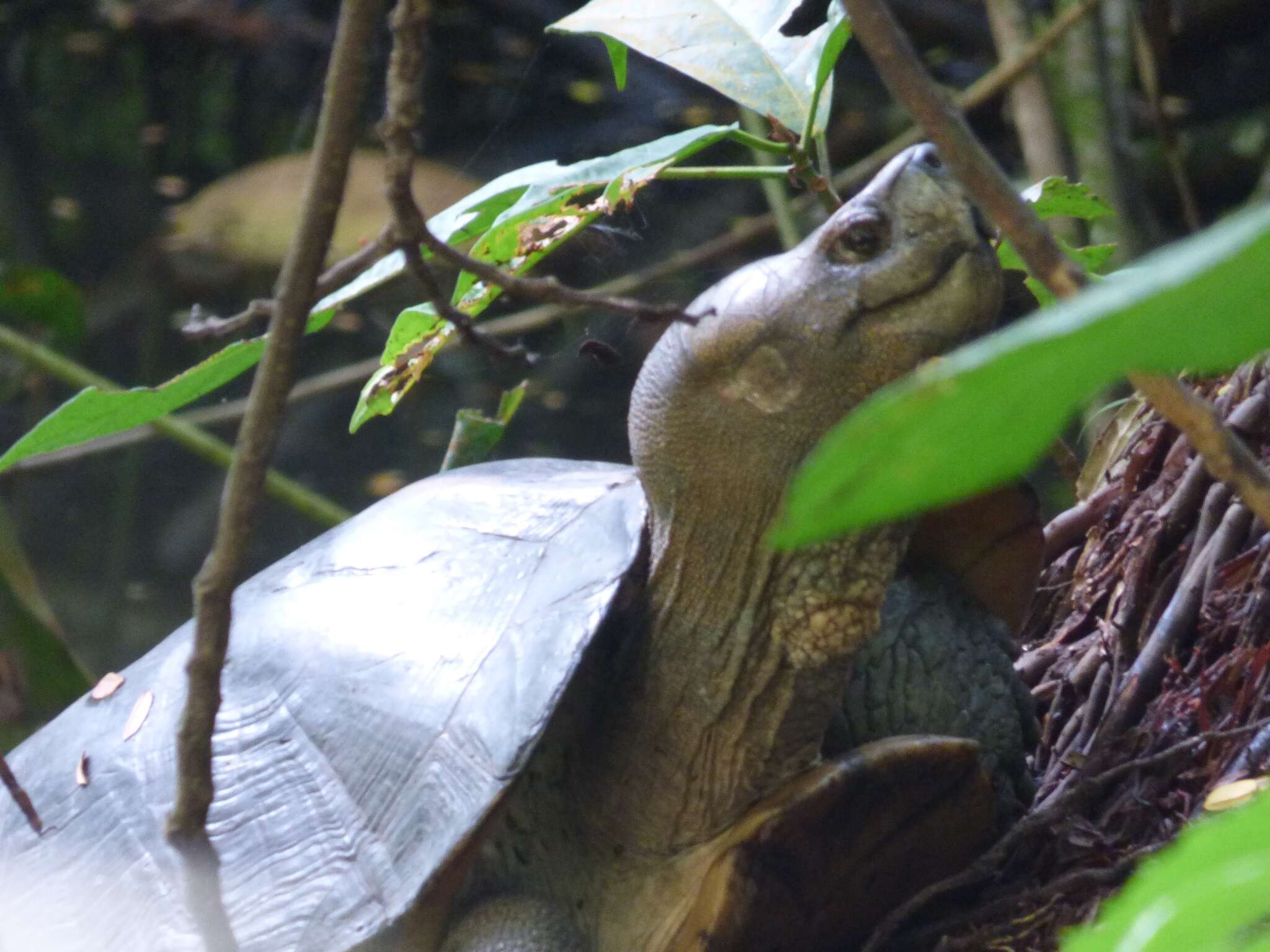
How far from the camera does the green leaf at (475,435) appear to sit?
6.57ft

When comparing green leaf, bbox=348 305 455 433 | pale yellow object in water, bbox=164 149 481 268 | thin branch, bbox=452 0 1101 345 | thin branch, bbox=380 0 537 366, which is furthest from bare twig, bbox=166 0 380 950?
pale yellow object in water, bbox=164 149 481 268

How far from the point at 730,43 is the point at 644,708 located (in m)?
0.65

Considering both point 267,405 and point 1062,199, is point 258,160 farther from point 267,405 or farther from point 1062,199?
point 267,405

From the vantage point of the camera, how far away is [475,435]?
207 cm

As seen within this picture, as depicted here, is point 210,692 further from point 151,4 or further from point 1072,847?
point 151,4

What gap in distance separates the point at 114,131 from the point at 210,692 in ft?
12.4

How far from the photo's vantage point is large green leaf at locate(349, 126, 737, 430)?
1.16 m

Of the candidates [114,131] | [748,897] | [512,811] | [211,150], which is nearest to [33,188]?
[114,131]

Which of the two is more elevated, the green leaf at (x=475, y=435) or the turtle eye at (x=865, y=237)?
the turtle eye at (x=865, y=237)

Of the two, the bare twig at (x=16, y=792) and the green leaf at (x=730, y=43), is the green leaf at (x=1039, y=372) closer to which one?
the bare twig at (x=16, y=792)

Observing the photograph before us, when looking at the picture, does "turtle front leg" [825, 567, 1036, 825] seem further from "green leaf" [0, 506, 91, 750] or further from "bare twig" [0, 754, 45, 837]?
"green leaf" [0, 506, 91, 750]

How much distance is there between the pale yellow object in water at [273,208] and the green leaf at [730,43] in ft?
6.00

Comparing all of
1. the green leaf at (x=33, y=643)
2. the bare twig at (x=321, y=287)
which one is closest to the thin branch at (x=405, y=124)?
the bare twig at (x=321, y=287)

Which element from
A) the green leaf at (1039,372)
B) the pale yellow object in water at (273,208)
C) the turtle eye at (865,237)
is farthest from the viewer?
the pale yellow object in water at (273,208)
